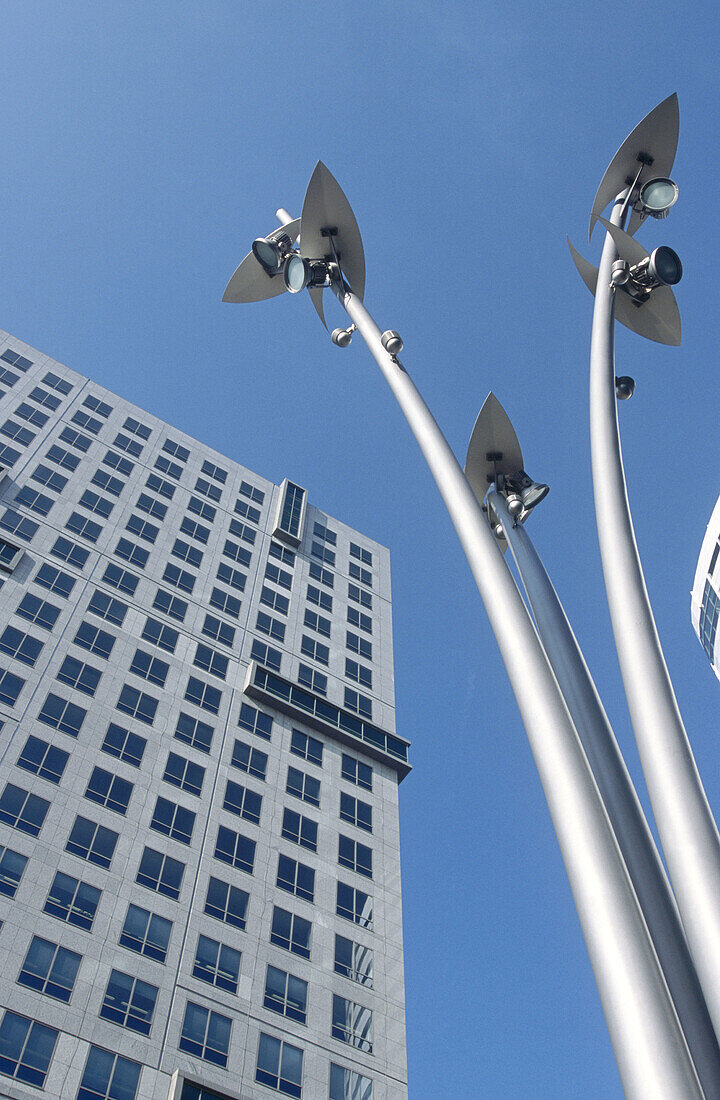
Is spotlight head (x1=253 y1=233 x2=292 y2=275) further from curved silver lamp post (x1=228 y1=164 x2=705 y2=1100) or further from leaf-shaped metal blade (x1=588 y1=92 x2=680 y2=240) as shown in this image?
curved silver lamp post (x1=228 y1=164 x2=705 y2=1100)

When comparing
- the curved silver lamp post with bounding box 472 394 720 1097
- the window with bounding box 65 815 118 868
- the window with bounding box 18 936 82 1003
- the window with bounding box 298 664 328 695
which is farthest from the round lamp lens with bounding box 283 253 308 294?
the window with bounding box 298 664 328 695

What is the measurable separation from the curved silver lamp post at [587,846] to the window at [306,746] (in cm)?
4083

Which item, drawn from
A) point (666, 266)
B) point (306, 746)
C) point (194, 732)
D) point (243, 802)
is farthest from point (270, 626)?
point (666, 266)

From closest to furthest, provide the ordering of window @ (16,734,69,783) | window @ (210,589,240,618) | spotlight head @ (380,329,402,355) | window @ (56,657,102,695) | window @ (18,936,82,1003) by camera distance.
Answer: spotlight head @ (380,329,402,355), window @ (18,936,82,1003), window @ (16,734,69,783), window @ (56,657,102,695), window @ (210,589,240,618)

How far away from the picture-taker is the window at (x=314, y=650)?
54812 millimetres

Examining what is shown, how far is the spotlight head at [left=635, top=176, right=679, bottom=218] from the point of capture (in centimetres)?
1169

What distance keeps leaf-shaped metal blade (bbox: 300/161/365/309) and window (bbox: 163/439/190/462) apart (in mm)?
52245

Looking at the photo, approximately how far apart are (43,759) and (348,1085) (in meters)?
17.4

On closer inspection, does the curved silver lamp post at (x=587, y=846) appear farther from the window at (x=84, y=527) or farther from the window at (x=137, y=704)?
the window at (x=84, y=527)

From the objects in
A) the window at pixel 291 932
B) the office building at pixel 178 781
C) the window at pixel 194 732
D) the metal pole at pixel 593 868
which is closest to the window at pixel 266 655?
the office building at pixel 178 781

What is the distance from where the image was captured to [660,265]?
34.4 ft

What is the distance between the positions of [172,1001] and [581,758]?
3256 cm

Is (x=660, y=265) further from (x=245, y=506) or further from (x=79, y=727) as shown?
(x=245, y=506)

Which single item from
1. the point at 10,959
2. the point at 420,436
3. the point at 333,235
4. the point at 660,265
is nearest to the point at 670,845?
the point at 420,436
